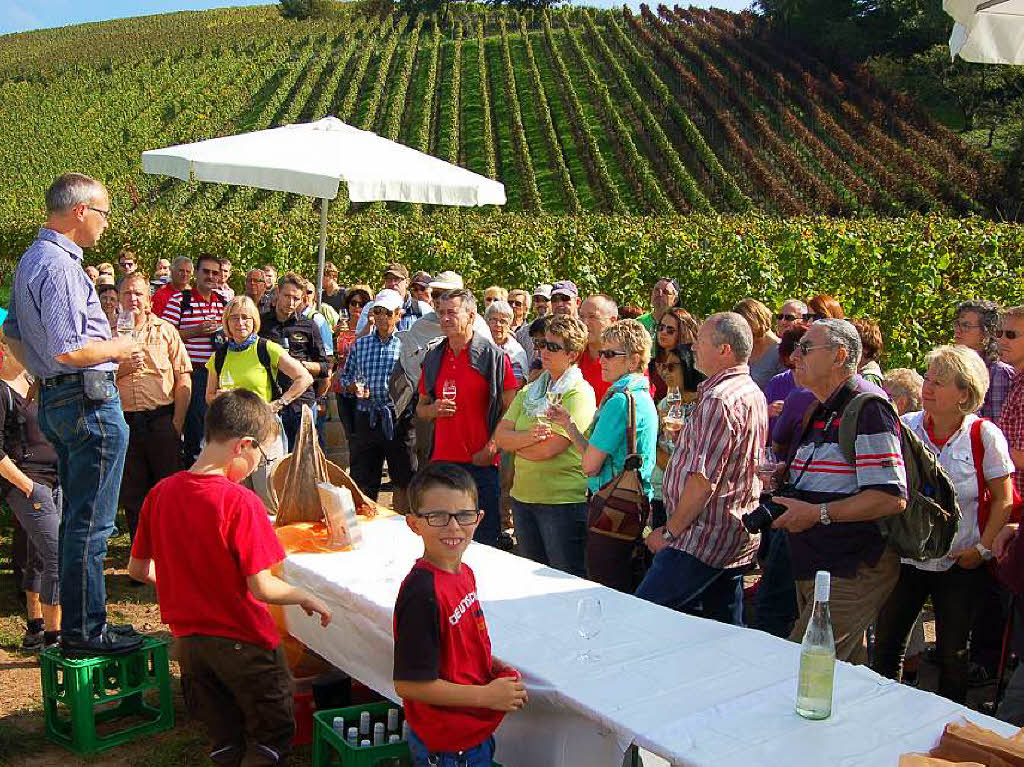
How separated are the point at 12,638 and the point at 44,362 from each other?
2158 mm

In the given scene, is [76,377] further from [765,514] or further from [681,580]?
[765,514]

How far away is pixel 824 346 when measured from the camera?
374 centimetres

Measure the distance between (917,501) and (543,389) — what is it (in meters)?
2.00

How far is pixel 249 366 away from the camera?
645 cm

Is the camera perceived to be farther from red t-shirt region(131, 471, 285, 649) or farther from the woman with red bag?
red t-shirt region(131, 471, 285, 649)

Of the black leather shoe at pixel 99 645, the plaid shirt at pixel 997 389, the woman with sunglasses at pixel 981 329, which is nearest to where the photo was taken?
the black leather shoe at pixel 99 645

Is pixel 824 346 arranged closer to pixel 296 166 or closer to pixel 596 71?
pixel 296 166

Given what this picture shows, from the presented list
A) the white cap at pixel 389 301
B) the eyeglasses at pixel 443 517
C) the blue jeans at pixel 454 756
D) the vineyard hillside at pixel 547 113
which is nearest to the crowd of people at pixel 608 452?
the eyeglasses at pixel 443 517

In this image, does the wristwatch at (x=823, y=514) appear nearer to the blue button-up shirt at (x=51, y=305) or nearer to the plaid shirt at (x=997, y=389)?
the plaid shirt at (x=997, y=389)

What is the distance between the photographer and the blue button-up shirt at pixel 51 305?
3.93m

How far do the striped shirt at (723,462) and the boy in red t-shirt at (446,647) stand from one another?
1272 mm

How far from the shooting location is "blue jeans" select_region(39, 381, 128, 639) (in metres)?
4.04

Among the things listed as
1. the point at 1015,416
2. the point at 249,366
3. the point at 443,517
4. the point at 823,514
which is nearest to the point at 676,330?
the point at 1015,416

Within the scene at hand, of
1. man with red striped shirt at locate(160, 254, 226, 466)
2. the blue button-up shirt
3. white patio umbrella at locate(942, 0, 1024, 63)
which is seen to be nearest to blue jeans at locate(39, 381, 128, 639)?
the blue button-up shirt
